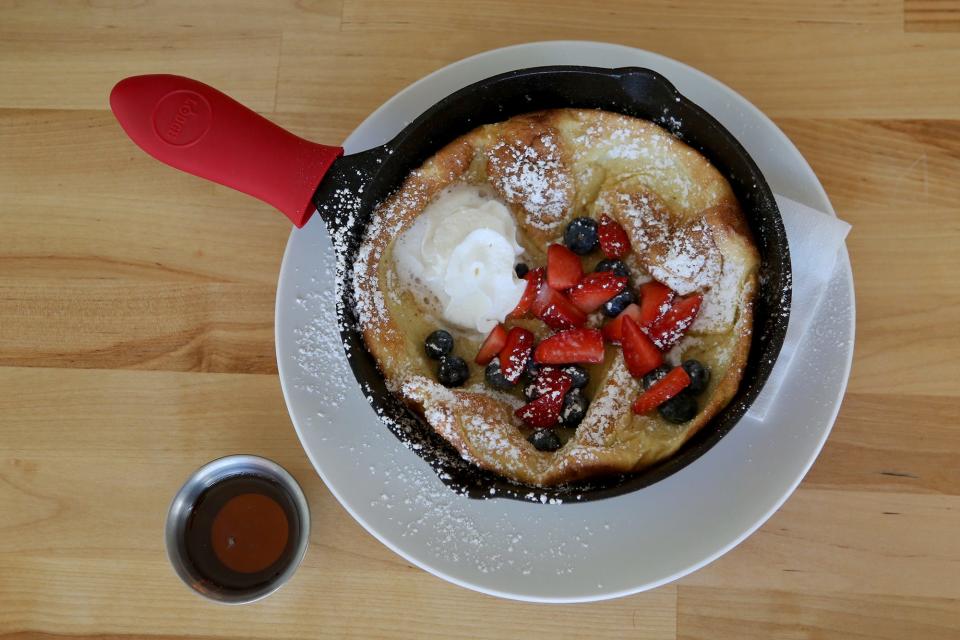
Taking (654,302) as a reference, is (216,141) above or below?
above

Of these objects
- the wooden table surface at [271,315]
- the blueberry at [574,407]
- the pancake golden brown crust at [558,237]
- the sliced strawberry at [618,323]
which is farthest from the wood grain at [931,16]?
the blueberry at [574,407]

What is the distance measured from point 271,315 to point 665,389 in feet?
3.28

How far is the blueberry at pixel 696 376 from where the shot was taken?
65.2 inches

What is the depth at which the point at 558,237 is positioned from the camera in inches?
73.4

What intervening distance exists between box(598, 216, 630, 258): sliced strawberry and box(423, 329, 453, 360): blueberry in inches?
15.3

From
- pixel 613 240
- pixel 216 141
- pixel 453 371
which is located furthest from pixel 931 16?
pixel 216 141

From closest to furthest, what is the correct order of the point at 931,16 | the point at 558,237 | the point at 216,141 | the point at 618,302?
the point at 216,141 → the point at 618,302 → the point at 558,237 → the point at 931,16

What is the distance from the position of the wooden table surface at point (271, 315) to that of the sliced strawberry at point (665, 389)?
1.73 ft

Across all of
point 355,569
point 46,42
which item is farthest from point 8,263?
point 355,569

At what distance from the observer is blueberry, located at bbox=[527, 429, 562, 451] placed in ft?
5.57

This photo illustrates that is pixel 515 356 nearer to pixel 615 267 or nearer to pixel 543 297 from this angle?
pixel 543 297

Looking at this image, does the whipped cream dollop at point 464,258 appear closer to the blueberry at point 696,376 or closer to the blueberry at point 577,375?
the blueberry at point 577,375

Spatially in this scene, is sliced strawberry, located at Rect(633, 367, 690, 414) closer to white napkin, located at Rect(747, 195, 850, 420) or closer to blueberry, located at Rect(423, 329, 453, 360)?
white napkin, located at Rect(747, 195, 850, 420)

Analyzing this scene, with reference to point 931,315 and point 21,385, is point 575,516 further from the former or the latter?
point 21,385
